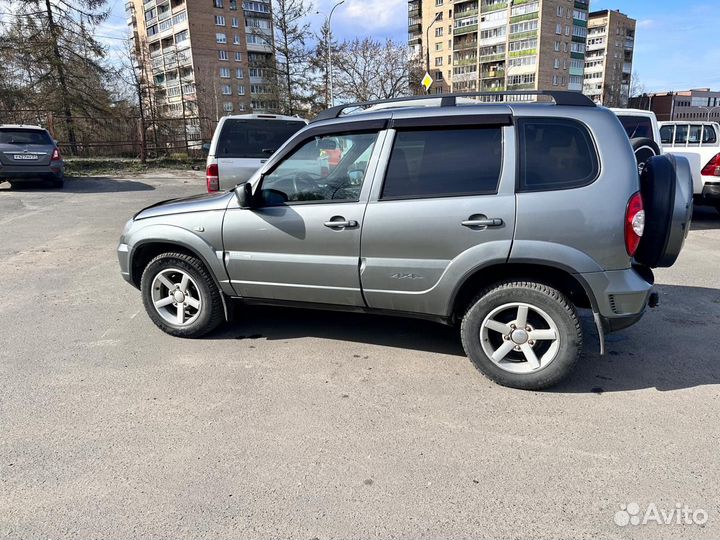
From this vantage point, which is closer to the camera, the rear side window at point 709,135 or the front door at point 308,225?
the front door at point 308,225

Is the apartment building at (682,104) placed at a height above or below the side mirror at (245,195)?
above

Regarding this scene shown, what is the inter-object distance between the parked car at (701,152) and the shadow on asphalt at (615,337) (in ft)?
14.9

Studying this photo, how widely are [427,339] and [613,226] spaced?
180 centimetres

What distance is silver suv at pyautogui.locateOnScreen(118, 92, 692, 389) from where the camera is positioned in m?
3.09

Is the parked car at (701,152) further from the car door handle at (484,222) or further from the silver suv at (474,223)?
the car door handle at (484,222)

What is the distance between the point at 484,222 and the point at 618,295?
97 cm

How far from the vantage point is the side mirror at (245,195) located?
3.69m

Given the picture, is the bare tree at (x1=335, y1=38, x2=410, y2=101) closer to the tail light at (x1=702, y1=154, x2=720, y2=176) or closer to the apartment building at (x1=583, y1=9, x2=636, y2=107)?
the tail light at (x1=702, y1=154, x2=720, y2=176)

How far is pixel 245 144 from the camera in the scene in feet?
27.0

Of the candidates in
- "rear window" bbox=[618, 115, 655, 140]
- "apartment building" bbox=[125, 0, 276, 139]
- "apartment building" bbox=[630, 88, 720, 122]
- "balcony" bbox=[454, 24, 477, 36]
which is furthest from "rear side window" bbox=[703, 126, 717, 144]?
"apartment building" bbox=[630, 88, 720, 122]

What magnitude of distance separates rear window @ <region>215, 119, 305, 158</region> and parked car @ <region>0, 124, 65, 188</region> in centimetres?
876

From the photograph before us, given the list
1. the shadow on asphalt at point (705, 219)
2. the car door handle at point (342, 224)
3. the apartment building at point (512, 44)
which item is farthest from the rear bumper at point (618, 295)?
the apartment building at point (512, 44)

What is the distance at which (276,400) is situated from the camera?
3.27 meters

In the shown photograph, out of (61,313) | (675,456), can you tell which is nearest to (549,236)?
(675,456)
